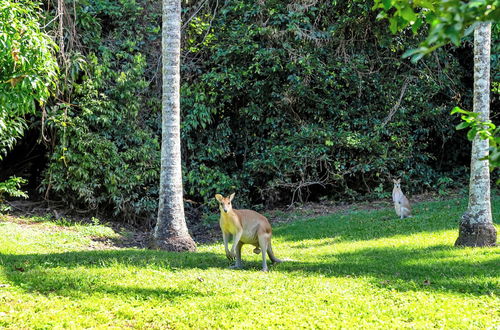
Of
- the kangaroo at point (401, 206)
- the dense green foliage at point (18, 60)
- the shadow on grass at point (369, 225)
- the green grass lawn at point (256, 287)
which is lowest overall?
the green grass lawn at point (256, 287)

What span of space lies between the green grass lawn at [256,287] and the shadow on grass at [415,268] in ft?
0.05

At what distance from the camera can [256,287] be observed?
773 centimetres

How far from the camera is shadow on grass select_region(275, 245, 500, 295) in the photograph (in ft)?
25.6

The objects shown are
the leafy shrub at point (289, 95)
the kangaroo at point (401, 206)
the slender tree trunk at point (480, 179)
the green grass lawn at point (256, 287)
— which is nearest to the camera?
the green grass lawn at point (256, 287)

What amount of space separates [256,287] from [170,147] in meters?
5.07

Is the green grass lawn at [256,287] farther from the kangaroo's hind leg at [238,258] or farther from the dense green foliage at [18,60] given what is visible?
the dense green foliage at [18,60]

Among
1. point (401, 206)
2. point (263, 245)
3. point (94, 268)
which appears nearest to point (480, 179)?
point (401, 206)

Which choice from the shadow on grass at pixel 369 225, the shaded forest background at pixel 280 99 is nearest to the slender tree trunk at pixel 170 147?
the shadow on grass at pixel 369 225

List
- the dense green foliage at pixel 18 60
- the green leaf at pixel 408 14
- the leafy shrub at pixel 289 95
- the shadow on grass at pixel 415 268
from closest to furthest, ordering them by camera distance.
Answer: the green leaf at pixel 408 14
the shadow on grass at pixel 415 268
the dense green foliage at pixel 18 60
the leafy shrub at pixel 289 95

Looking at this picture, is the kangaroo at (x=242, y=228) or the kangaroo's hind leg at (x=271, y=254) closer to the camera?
the kangaroo at (x=242, y=228)

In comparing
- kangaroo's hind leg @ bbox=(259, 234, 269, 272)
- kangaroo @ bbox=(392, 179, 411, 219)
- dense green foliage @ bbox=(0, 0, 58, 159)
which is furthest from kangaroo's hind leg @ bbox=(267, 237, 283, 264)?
kangaroo @ bbox=(392, 179, 411, 219)

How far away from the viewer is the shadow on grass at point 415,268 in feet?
25.6

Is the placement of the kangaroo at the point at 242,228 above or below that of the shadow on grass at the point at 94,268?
above

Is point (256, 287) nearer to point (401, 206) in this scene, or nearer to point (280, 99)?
point (401, 206)
